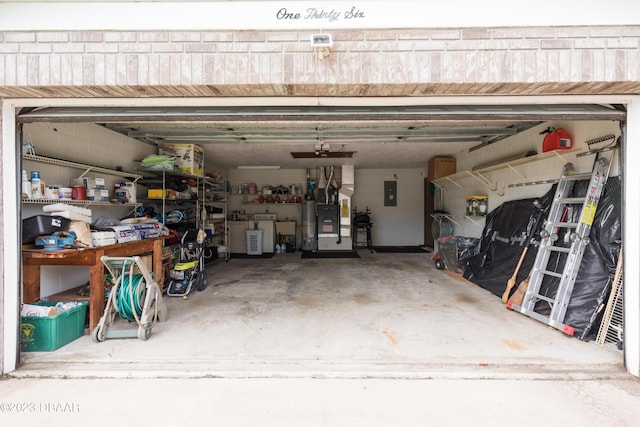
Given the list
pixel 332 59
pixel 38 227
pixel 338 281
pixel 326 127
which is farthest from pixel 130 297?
pixel 326 127

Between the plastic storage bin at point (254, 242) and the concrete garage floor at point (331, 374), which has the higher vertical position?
the plastic storage bin at point (254, 242)

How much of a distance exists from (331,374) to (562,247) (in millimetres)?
2940

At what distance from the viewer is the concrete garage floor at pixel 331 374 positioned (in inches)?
67.7

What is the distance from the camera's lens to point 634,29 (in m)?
1.84

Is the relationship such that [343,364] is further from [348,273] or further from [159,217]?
[159,217]

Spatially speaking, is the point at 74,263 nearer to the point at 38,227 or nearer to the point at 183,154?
the point at 38,227

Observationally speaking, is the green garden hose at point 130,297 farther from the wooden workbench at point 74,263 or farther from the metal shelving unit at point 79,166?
the metal shelving unit at point 79,166

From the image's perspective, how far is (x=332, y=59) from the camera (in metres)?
1.86

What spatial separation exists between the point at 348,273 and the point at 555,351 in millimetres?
3320

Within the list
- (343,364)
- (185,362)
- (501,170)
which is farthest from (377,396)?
(501,170)

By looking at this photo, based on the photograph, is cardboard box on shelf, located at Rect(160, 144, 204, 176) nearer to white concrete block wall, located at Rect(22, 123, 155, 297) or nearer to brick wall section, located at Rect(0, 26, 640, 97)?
white concrete block wall, located at Rect(22, 123, 155, 297)

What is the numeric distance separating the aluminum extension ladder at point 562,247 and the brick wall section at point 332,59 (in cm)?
145

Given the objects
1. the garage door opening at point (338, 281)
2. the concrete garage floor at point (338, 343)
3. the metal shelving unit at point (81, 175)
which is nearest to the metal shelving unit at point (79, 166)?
the metal shelving unit at point (81, 175)

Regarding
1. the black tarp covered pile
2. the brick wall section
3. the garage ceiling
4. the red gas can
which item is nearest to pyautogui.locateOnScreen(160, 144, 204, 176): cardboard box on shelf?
the garage ceiling
